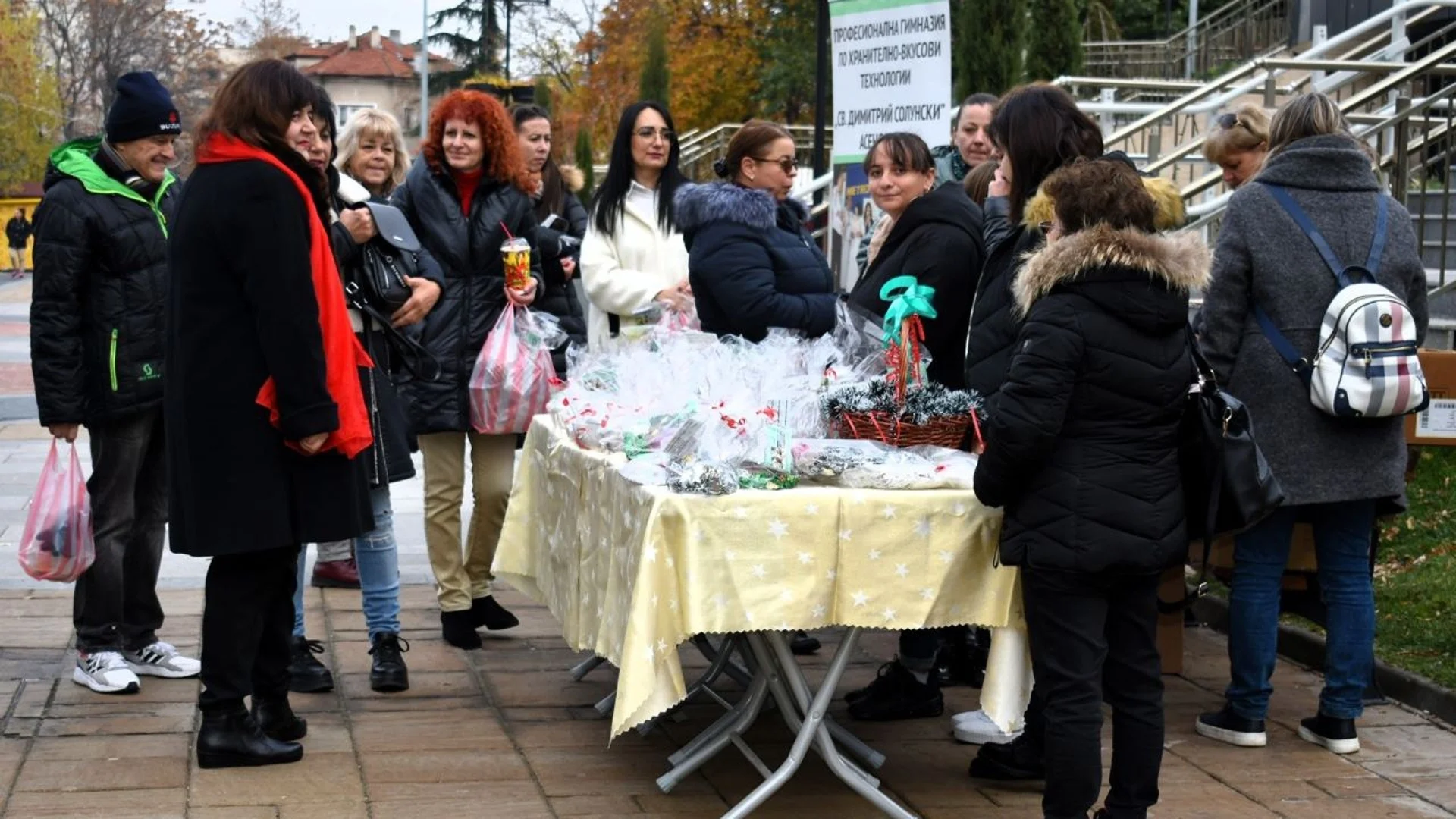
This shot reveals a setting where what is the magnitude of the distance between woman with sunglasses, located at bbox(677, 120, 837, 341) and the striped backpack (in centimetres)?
160

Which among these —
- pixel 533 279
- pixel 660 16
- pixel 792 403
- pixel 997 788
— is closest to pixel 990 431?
pixel 792 403

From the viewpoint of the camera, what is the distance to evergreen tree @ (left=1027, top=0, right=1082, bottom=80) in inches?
808

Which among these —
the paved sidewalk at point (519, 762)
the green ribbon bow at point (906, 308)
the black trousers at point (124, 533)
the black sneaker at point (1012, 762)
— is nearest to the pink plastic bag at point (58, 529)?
the black trousers at point (124, 533)

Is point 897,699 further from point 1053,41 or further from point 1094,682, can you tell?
point 1053,41

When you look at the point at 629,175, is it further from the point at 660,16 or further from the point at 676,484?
the point at 660,16

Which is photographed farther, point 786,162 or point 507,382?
point 507,382

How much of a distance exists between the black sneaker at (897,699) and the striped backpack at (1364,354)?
1.55 m

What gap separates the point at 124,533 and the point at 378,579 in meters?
0.87

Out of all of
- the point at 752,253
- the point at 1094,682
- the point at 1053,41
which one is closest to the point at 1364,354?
the point at 1094,682

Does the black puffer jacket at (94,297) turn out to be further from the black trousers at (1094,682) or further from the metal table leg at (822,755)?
the black trousers at (1094,682)

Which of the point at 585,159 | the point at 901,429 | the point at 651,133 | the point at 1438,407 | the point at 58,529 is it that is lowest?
the point at 58,529

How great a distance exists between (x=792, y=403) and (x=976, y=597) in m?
0.72

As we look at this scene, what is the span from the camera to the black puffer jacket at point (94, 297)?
5406 millimetres

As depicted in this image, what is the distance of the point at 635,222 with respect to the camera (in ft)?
21.6
